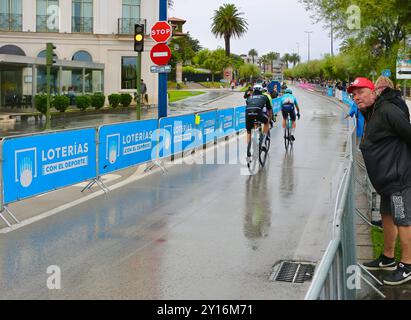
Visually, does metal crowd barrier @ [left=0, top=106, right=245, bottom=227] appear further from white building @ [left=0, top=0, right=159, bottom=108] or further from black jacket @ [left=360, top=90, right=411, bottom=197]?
white building @ [left=0, top=0, right=159, bottom=108]

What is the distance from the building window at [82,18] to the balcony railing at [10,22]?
3921 millimetres

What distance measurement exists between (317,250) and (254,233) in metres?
1.08

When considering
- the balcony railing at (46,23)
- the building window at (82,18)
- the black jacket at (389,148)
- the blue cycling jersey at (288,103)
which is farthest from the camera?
the building window at (82,18)

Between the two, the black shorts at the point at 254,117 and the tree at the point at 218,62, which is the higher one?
the tree at the point at 218,62

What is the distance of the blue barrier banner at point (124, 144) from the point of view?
1142cm

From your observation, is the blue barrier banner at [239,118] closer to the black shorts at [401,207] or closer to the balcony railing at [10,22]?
the black shorts at [401,207]

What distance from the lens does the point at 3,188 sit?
28.3 feet

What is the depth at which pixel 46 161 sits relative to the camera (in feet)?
31.2

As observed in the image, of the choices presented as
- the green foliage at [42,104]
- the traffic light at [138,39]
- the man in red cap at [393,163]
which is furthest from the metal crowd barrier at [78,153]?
the green foliage at [42,104]

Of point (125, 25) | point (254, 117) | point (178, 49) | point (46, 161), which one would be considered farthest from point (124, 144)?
point (178, 49)

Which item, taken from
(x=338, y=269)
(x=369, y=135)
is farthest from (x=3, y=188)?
(x=338, y=269)

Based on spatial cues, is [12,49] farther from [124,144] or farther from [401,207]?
[401,207]

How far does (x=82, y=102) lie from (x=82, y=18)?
1304 cm
